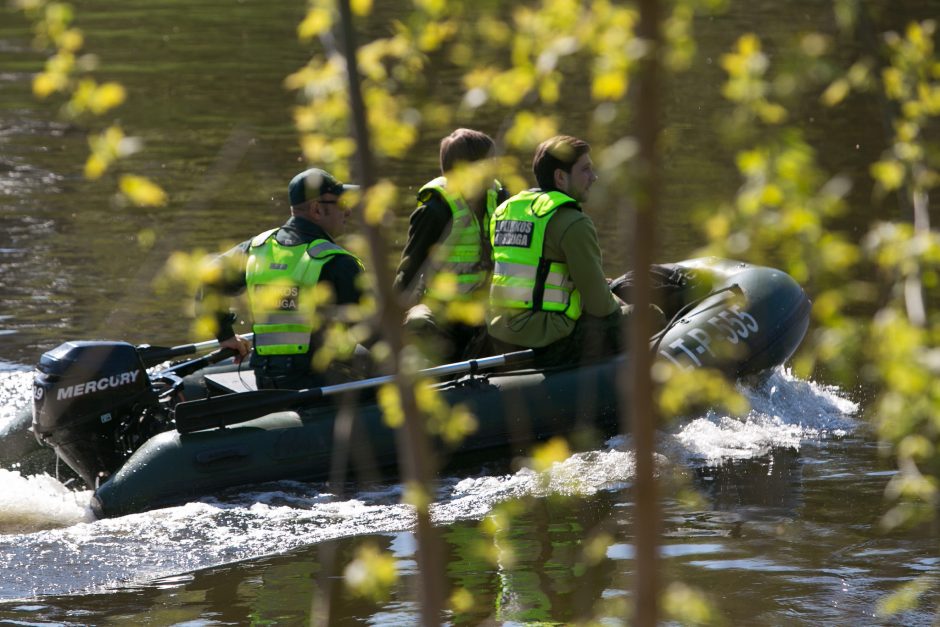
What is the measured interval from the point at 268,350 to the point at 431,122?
14.9 ft

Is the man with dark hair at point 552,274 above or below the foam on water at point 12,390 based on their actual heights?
above

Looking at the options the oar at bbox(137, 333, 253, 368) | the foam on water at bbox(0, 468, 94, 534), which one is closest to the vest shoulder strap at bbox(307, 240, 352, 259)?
the oar at bbox(137, 333, 253, 368)

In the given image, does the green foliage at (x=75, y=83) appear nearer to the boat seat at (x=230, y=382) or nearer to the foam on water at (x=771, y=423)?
the boat seat at (x=230, y=382)

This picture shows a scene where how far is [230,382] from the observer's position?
701 centimetres

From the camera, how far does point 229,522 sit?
6.12m

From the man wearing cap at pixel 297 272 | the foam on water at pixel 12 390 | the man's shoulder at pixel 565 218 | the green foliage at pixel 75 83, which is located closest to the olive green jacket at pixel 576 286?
the man's shoulder at pixel 565 218

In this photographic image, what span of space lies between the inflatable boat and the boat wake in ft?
0.38

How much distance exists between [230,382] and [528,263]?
164cm

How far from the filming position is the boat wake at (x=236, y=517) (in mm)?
5602

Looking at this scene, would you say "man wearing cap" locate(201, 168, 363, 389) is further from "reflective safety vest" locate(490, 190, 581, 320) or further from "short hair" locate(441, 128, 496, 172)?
"reflective safety vest" locate(490, 190, 581, 320)

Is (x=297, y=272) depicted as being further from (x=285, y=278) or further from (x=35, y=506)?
(x=35, y=506)

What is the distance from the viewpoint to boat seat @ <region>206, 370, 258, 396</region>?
690 centimetres

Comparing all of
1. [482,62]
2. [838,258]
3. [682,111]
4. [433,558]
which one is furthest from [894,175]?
[682,111]

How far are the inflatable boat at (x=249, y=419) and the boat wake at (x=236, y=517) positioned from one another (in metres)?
0.12
